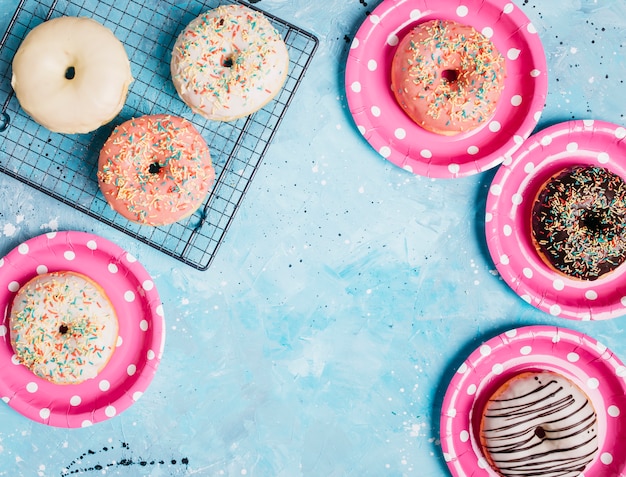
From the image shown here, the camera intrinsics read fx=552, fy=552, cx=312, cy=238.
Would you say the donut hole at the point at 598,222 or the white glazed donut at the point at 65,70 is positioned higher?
the donut hole at the point at 598,222

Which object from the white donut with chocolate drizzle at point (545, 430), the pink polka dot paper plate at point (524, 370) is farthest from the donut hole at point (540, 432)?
the pink polka dot paper plate at point (524, 370)

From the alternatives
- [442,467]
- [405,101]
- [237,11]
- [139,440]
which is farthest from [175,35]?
[442,467]

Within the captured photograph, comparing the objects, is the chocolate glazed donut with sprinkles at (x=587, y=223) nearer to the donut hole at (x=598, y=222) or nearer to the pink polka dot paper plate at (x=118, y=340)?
the donut hole at (x=598, y=222)

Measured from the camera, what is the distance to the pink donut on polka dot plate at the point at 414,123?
234 centimetres

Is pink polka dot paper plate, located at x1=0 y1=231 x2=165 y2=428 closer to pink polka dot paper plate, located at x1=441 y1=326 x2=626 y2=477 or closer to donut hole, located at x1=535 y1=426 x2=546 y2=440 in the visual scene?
pink polka dot paper plate, located at x1=441 y1=326 x2=626 y2=477

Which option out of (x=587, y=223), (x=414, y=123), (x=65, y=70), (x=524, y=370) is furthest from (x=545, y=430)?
(x=65, y=70)

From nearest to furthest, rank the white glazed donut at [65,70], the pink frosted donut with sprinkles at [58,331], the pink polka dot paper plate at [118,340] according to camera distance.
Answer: the white glazed donut at [65,70]
the pink frosted donut with sprinkles at [58,331]
the pink polka dot paper plate at [118,340]

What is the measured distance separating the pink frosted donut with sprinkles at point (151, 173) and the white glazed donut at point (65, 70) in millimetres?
151

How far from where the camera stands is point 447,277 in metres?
2.47

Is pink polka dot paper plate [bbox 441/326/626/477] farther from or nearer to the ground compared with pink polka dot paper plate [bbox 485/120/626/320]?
nearer to the ground

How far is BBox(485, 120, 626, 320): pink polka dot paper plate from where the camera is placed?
2363 mm

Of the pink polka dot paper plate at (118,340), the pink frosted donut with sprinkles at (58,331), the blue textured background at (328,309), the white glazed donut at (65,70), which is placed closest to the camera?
the white glazed donut at (65,70)

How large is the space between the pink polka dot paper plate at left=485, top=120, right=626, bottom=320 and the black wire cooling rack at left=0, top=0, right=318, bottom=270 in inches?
40.5

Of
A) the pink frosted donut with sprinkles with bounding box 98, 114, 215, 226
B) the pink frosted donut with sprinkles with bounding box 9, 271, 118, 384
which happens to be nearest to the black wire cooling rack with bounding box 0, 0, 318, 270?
the pink frosted donut with sprinkles with bounding box 98, 114, 215, 226
